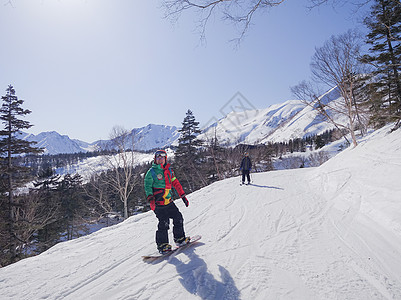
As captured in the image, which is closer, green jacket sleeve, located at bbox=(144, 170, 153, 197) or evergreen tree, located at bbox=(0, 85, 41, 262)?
green jacket sleeve, located at bbox=(144, 170, 153, 197)

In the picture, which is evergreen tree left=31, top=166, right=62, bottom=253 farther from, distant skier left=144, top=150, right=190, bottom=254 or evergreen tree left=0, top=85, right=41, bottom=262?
distant skier left=144, top=150, right=190, bottom=254

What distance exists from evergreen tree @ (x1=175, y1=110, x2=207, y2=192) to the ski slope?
17337mm

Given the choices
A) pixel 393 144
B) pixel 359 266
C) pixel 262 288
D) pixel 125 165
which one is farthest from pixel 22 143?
pixel 393 144

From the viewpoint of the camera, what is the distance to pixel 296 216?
15.4 ft

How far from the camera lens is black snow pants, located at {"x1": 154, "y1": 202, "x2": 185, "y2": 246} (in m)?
3.41

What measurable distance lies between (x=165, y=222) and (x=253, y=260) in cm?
174

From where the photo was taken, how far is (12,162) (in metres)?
12.8

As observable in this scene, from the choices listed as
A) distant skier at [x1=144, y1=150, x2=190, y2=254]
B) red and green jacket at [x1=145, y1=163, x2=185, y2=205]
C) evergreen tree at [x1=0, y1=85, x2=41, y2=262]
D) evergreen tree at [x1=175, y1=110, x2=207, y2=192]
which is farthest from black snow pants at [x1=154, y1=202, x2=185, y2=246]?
evergreen tree at [x1=175, y1=110, x2=207, y2=192]

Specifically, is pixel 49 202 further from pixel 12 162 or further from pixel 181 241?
pixel 181 241

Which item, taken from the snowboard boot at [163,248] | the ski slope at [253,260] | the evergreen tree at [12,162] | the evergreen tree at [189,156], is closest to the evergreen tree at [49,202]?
the evergreen tree at [12,162]

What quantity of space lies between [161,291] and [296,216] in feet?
12.8

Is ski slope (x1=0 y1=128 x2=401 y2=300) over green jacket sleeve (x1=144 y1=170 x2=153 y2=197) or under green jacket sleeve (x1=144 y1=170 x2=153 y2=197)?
under

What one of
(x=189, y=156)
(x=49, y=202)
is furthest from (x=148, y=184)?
(x=49, y=202)

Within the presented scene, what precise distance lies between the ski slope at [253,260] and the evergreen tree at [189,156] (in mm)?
17337
